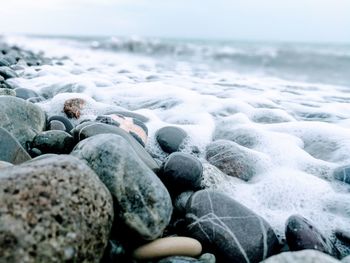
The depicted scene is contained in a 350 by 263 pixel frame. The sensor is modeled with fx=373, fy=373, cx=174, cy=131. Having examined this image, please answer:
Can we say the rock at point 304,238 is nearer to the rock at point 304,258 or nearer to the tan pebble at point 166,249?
the rock at point 304,258

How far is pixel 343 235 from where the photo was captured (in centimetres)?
178

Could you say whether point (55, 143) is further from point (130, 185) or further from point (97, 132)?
point (130, 185)

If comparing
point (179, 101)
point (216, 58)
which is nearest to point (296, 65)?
point (216, 58)

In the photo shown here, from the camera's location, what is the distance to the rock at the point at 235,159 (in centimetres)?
235

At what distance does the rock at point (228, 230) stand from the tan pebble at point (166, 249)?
15cm

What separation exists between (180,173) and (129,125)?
87 centimetres

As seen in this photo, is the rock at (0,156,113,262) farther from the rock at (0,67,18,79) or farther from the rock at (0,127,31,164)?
the rock at (0,67,18,79)

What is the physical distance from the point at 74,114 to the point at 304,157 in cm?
185

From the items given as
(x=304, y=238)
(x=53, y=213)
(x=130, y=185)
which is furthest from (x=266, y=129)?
(x=53, y=213)

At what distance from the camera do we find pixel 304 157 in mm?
2561

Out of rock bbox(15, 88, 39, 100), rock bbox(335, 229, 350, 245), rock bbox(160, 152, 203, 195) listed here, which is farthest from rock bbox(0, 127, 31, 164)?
rock bbox(15, 88, 39, 100)

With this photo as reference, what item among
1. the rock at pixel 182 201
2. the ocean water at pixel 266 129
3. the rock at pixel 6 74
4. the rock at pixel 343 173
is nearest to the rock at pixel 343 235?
the ocean water at pixel 266 129

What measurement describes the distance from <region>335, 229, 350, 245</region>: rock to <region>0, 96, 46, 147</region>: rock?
1.76 metres

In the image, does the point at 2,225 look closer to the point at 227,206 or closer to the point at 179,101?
the point at 227,206
